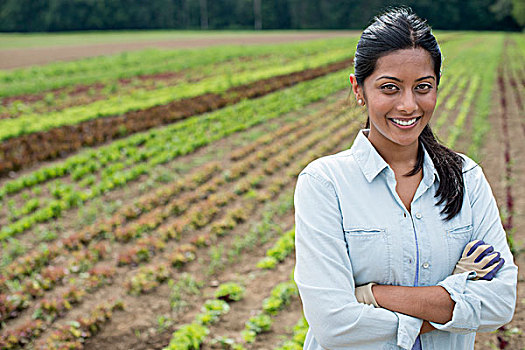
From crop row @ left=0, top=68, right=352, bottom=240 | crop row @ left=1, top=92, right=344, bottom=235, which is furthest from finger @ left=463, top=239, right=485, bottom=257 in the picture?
crop row @ left=1, top=92, right=344, bottom=235

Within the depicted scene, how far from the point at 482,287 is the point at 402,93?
0.69 m

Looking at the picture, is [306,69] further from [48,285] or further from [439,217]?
[439,217]

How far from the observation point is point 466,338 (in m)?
1.75

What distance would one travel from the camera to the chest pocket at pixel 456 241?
5.56ft

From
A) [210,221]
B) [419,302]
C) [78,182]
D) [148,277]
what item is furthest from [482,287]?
[78,182]

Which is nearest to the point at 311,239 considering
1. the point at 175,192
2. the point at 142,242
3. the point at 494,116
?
the point at 142,242

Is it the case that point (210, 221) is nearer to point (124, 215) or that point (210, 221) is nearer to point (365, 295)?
point (124, 215)

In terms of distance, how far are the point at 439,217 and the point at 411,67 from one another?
504 millimetres

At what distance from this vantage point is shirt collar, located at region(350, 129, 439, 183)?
1693 millimetres

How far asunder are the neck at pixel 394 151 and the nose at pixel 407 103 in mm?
150

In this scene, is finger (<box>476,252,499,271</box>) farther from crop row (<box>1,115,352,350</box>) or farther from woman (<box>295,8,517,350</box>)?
crop row (<box>1,115,352,350</box>)

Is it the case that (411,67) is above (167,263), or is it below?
above

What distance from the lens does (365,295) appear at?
5.41 ft

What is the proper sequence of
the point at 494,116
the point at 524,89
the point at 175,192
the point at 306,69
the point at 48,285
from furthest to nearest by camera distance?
the point at 306,69 < the point at 524,89 < the point at 494,116 < the point at 175,192 < the point at 48,285
